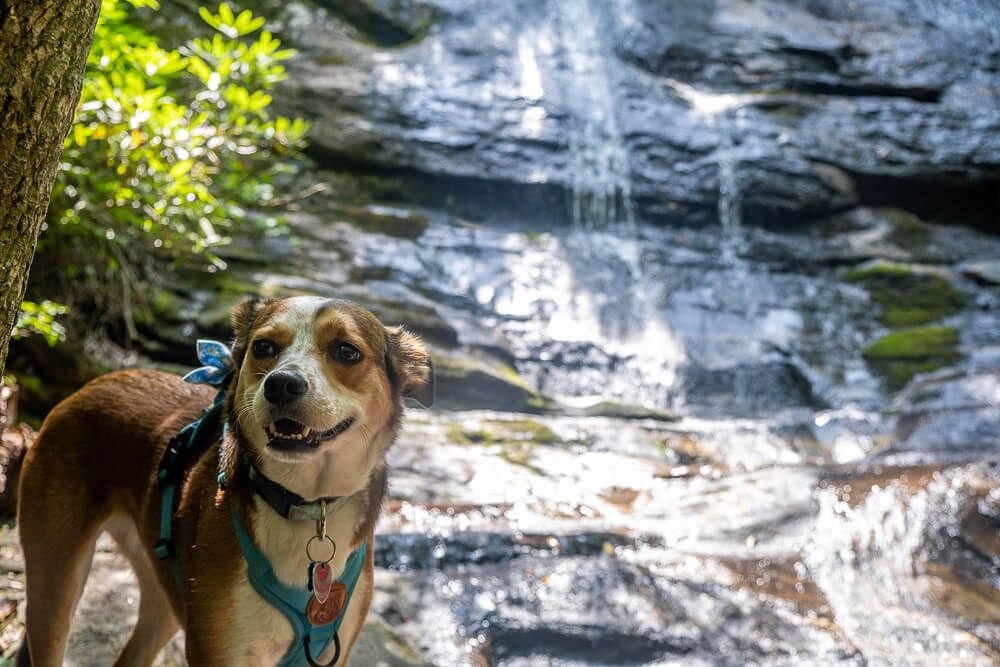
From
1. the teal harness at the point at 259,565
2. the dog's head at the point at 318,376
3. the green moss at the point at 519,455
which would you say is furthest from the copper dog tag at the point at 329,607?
the green moss at the point at 519,455

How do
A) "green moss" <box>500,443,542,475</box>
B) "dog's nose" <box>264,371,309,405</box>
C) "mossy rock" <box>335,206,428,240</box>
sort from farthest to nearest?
"mossy rock" <box>335,206,428,240</box> → "green moss" <box>500,443,542,475</box> → "dog's nose" <box>264,371,309,405</box>

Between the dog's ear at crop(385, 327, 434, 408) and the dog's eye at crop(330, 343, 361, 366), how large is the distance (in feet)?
0.60

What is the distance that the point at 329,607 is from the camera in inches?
90.0

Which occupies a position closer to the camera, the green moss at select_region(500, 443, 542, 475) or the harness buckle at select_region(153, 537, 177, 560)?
the harness buckle at select_region(153, 537, 177, 560)

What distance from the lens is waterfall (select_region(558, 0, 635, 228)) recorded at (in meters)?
12.7

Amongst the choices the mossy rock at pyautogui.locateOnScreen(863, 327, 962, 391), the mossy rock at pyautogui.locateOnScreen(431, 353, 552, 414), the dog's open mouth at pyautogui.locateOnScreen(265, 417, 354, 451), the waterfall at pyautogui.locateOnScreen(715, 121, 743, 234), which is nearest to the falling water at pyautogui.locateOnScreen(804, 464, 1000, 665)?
the mossy rock at pyautogui.locateOnScreen(431, 353, 552, 414)

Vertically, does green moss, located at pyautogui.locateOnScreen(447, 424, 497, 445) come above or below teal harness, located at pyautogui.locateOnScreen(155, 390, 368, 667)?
above

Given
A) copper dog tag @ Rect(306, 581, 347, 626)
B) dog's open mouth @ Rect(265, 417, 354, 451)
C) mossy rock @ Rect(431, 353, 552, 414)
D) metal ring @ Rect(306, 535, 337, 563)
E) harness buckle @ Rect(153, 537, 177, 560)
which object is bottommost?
copper dog tag @ Rect(306, 581, 347, 626)

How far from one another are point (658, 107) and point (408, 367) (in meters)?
11.7

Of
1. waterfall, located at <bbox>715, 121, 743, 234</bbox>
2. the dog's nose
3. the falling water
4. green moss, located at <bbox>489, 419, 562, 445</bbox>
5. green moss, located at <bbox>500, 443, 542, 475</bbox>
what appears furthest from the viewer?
waterfall, located at <bbox>715, 121, 743, 234</bbox>

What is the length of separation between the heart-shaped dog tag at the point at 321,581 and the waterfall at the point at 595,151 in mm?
10723

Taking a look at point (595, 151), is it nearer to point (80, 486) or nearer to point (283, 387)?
point (80, 486)

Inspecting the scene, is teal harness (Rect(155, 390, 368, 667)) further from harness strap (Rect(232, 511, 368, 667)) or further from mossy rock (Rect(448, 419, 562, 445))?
mossy rock (Rect(448, 419, 562, 445))

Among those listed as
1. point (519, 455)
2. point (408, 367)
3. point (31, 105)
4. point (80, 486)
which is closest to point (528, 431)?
point (519, 455)
